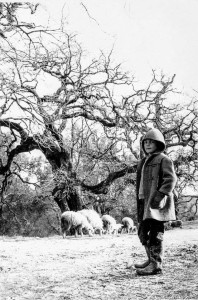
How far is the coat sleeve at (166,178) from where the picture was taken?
446 cm

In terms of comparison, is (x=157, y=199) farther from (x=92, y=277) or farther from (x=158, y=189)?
(x=92, y=277)

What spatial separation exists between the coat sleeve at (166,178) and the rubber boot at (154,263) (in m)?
0.63

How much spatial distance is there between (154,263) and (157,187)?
866 mm

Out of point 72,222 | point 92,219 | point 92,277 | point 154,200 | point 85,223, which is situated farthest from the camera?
point 92,219

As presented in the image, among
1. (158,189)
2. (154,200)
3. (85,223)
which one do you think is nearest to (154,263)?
(154,200)

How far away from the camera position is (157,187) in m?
4.60

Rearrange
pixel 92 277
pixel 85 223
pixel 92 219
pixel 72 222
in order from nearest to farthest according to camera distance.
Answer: pixel 92 277 < pixel 72 222 < pixel 85 223 < pixel 92 219

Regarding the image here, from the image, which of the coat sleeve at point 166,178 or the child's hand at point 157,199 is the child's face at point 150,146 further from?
the child's hand at point 157,199

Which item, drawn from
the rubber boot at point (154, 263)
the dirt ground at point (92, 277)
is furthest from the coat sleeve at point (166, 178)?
the dirt ground at point (92, 277)

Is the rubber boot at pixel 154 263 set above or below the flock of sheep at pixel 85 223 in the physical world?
below

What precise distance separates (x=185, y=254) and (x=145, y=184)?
5.27 ft

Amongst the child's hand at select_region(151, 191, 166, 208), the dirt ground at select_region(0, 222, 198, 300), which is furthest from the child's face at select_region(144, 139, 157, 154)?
the dirt ground at select_region(0, 222, 198, 300)

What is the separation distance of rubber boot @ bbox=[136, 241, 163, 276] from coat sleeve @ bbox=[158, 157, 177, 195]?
24.6 inches

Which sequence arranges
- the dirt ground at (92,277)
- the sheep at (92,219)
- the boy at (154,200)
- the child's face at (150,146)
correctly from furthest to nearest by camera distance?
the sheep at (92,219), the child's face at (150,146), the boy at (154,200), the dirt ground at (92,277)
